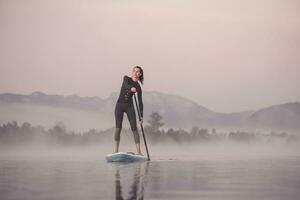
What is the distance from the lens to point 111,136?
809cm

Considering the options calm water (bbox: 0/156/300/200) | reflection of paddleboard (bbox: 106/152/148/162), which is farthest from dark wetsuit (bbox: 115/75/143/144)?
calm water (bbox: 0/156/300/200)

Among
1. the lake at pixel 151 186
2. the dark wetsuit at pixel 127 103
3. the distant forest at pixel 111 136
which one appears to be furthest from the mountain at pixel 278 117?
the lake at pixel 151 186

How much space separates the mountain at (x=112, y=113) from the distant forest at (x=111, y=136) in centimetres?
9

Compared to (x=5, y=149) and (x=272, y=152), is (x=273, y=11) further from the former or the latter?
(x=5, y=149)

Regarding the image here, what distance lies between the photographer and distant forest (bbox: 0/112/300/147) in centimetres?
790

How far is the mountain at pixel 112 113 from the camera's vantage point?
7902 mm

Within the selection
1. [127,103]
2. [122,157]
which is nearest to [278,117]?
[127,103]

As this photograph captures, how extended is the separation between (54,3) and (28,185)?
19.0 feet

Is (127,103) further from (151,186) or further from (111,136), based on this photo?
(151,186)

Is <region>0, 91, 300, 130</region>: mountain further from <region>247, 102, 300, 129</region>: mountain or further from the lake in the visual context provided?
the lake

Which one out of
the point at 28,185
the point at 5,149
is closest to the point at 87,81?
the point at 5,149

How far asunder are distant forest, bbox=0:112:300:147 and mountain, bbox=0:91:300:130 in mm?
94

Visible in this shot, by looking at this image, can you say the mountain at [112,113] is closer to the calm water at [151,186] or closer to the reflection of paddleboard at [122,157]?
the reflection of paddleboard at [122,157]

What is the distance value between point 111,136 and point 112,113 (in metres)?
0.34
